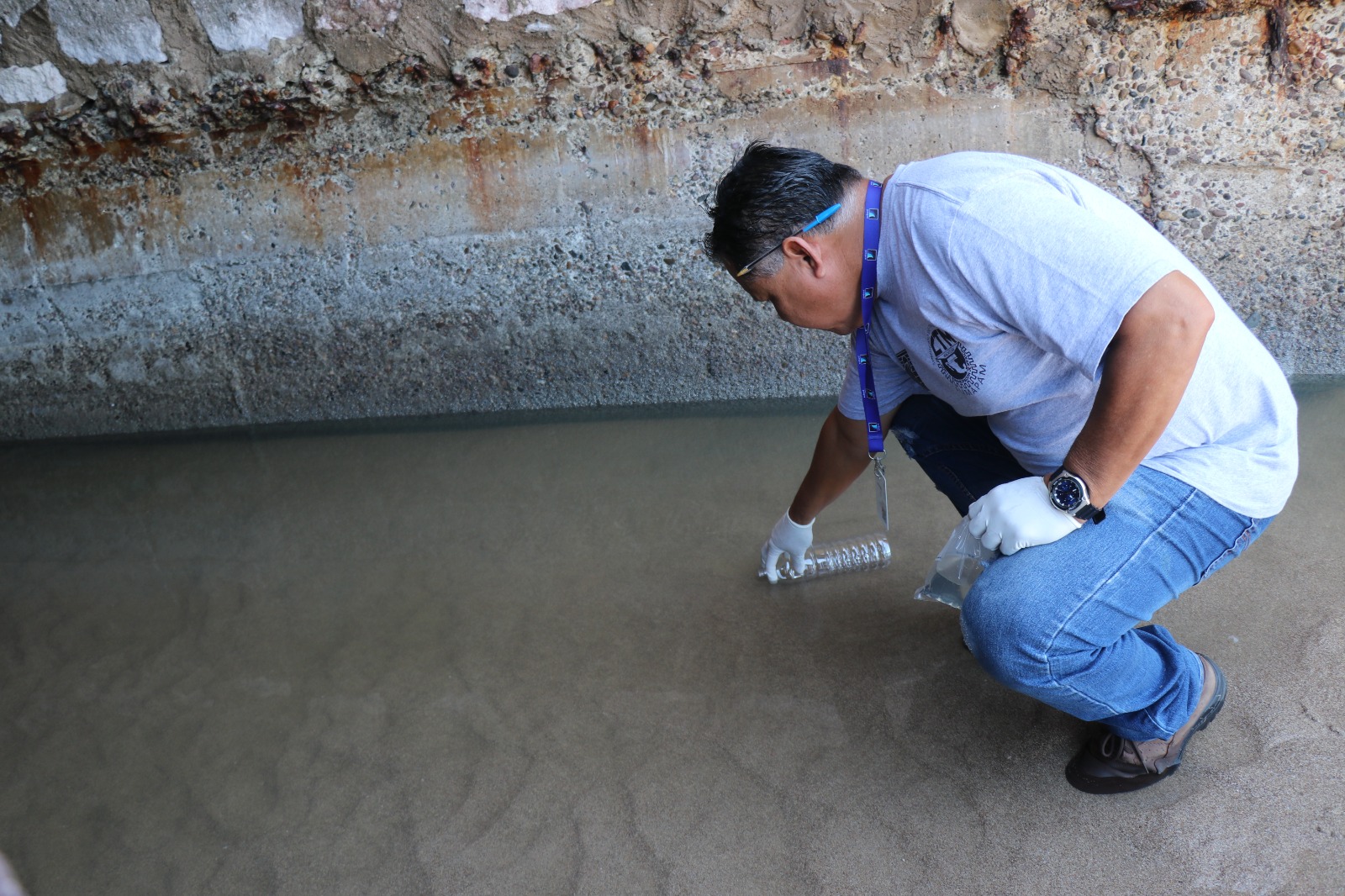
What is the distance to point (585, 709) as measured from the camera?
6.15 ft

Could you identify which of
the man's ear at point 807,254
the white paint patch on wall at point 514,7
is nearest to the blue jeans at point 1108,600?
the man's ear at point 807,254

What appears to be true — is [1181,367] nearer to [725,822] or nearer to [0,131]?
[725,822]

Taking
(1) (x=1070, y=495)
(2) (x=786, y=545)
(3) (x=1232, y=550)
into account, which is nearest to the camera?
(1) (x=1070, y=495)

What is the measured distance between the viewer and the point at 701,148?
9.78 feet

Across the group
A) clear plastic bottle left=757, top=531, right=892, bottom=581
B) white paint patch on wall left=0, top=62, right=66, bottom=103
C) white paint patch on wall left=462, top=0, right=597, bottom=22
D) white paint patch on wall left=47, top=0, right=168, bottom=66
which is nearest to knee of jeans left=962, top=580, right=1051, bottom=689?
clear plastic bottle left=757, top=531, right=892, bottom=581

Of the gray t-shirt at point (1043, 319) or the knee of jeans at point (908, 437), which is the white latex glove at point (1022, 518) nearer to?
the gray t-shirt at point (1043, 319)

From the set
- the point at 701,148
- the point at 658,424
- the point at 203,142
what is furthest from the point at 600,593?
the point at 203,142

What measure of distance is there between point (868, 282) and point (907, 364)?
23cm

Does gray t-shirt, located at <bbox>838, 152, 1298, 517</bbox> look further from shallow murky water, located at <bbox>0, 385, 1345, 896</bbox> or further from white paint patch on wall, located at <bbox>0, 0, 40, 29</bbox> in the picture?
white paint patch on wall, located at <bbox>0, 0, 40, 29</bbox>

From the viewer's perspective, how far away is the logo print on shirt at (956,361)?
1.42m

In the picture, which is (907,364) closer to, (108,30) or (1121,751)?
(1121,751)

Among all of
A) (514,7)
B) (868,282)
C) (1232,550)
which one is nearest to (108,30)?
(514,7)

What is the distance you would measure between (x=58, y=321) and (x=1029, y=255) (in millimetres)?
3289

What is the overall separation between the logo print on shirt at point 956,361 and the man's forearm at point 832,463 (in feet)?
1.14
